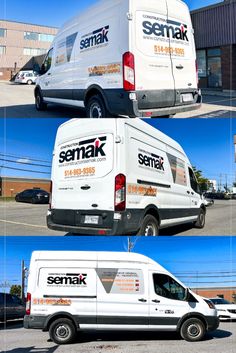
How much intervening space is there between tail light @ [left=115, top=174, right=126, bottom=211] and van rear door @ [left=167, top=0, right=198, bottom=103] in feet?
3.53

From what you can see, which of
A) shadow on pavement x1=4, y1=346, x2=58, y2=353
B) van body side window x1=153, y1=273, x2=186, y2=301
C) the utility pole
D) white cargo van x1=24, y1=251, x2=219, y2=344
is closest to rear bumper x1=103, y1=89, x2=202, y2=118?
white cargo van x1=24, y1=251, x2=219, y2=344

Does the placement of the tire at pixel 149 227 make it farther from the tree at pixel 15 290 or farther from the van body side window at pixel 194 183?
the tree at pixel 15 290

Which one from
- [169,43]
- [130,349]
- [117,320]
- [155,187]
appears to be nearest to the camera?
[169,43]

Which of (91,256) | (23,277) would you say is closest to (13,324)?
(23,277)

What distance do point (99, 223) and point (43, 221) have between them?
64 cm

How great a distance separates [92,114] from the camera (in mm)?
4438

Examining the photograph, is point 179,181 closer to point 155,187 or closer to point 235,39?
point 155,187

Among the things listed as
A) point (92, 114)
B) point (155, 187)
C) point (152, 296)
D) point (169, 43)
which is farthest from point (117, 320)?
point (169, 43)

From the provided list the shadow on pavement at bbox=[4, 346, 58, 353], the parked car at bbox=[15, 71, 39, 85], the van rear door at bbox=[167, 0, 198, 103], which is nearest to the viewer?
the parked car at bbox=[15, 71, 39, 85]

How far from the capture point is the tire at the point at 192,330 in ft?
22.3

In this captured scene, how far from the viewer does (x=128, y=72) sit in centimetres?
421

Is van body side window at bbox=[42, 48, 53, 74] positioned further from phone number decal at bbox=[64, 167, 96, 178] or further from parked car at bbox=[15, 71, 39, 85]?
phone number decal at bbox=[64, 167, 96, 178]

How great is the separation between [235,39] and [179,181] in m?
1.69

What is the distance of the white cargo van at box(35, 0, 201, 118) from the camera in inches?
167
